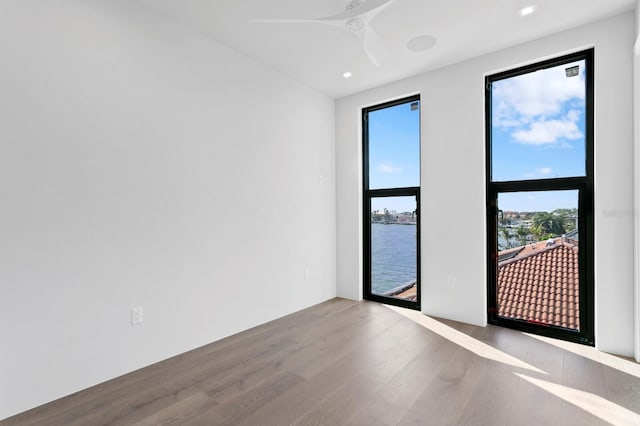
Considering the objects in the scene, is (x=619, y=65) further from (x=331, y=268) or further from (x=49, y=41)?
(x=49, y=41)

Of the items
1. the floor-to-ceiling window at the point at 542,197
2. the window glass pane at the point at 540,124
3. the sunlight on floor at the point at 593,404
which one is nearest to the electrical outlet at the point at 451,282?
the floor-to-ceiling window at the point at 542,197

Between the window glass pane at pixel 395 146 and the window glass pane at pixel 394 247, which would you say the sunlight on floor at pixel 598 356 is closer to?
the window glass pane at pixel 394 247

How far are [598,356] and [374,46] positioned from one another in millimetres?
3066

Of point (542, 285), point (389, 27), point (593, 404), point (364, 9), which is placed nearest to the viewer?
point (593, 404)

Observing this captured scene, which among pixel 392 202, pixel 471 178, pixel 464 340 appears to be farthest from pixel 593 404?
pixel 392 202

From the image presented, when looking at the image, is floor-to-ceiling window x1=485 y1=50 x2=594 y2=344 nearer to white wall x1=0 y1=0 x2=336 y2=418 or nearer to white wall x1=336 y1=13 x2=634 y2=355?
white wall x1=336 y1=13 x2=634 y2=355

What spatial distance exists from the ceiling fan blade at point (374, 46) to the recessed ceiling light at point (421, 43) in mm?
224

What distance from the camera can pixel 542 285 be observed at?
2986 mm

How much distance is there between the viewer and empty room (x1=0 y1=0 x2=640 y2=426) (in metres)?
1.91

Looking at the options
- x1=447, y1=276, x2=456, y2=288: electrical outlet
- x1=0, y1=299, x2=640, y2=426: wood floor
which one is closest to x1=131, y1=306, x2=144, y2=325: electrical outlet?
x1=0, y1=299, x2=640, y2=426: wood floor

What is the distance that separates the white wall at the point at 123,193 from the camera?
1.88 meters

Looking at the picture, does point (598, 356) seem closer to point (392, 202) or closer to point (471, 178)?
point (471, 178)

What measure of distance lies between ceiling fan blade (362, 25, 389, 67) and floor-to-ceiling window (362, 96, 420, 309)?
0.96 meters

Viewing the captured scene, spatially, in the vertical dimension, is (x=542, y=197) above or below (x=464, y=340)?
above
